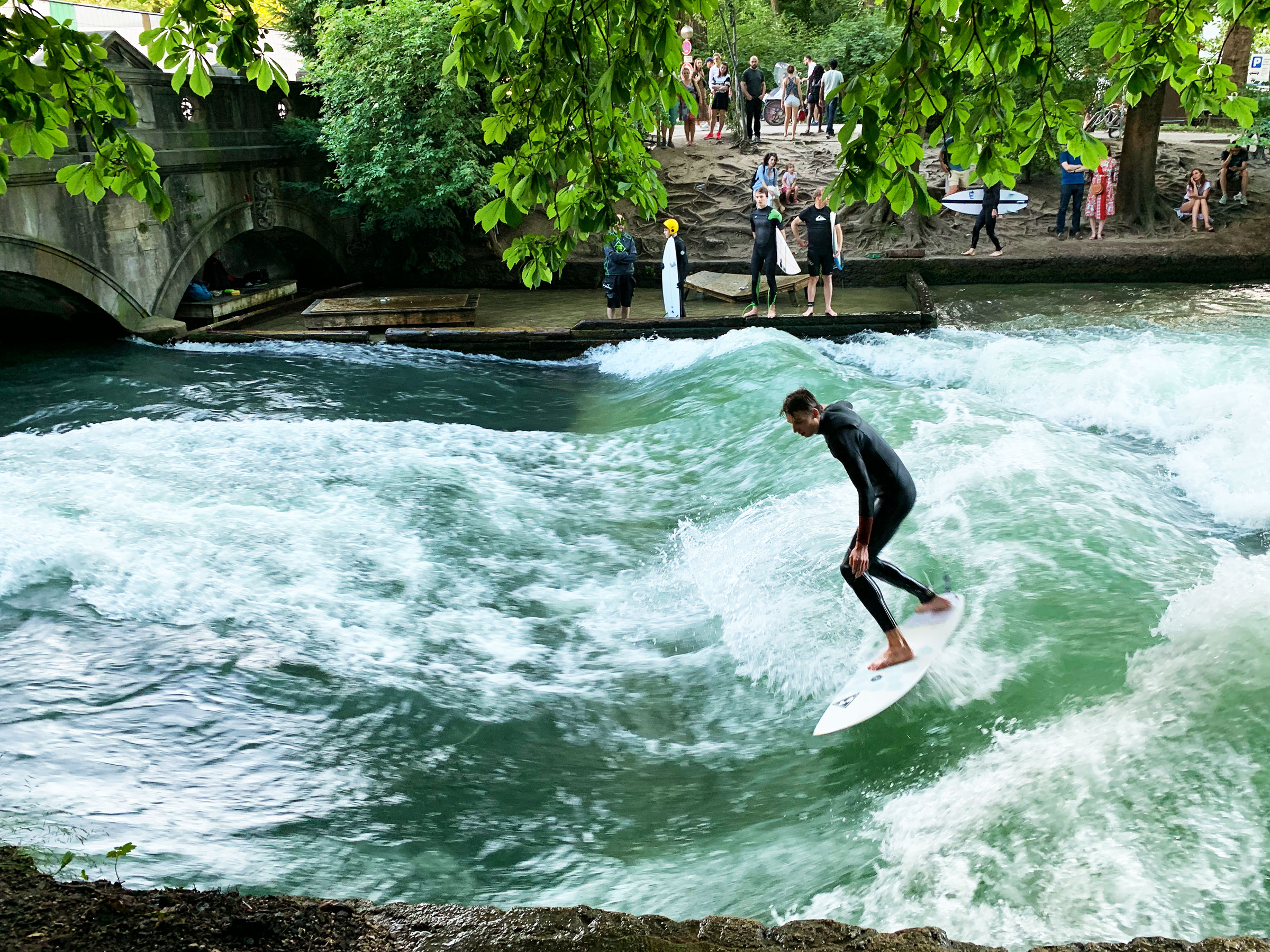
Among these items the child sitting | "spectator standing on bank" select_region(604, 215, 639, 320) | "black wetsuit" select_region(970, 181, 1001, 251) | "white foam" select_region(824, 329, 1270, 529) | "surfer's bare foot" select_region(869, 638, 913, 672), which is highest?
the child sitting

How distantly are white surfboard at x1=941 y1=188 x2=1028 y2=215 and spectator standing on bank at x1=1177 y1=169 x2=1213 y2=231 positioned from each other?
3161 mm

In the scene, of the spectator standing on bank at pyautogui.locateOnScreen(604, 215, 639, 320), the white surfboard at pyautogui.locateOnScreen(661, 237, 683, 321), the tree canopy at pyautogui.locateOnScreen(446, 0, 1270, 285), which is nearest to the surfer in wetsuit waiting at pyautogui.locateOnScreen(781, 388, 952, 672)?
the tree canopy at pyautogui.locateOnScreen(446, 0, 1270, 285)

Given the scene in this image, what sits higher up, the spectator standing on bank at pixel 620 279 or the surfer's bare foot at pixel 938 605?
the spectator standing on bank at pixel 620 279

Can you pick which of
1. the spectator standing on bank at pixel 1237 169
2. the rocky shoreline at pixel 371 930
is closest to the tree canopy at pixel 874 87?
the rocky shoreline at pixel 371 930

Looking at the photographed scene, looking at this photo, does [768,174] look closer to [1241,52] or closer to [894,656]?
[894,656]

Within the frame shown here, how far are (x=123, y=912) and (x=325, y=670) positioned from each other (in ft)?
11.1

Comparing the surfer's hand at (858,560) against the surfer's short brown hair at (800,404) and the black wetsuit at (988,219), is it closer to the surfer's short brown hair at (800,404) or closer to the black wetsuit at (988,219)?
the surfer's short brown hair at (800,404)

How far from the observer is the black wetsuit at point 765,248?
1490cm

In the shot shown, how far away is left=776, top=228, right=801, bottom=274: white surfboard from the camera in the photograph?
50.7 ft

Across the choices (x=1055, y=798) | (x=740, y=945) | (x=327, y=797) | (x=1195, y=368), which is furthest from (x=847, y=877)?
(x=1195, y=368)

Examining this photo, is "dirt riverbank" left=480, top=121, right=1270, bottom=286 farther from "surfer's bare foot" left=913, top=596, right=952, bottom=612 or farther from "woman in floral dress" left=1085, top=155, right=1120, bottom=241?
"surfer's bare foot" left=913, top=596, right=952, bottom=612

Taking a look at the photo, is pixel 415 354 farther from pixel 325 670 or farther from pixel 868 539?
pixel 868 539

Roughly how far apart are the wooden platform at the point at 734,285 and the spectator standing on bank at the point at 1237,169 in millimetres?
10170

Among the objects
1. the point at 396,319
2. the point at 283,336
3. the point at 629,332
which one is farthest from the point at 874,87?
the point at 283,336
